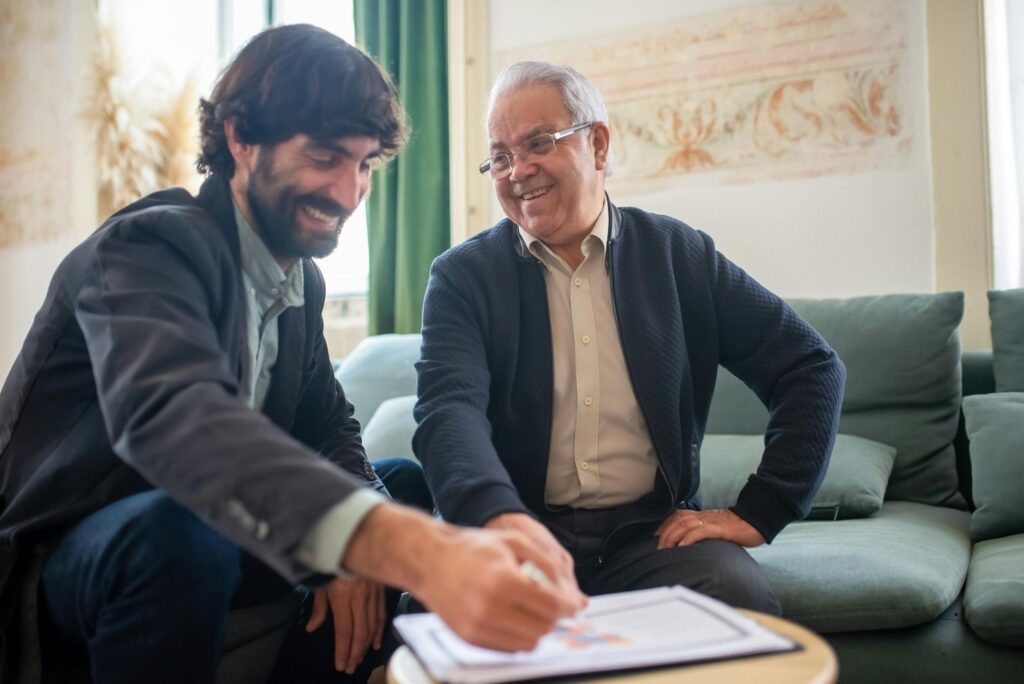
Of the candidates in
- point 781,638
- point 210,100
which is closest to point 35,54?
point 210,100

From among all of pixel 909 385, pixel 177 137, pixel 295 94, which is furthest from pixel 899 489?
pixel 177 137

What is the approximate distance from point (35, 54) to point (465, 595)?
169 inches

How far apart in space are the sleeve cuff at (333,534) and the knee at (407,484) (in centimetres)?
87

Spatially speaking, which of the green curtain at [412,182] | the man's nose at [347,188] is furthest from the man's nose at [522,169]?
the green curtain at [412,182]

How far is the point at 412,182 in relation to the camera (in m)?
3.38

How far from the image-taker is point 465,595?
795 mm

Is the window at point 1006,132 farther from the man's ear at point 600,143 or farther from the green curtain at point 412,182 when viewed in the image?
the green curtain at point 412,182

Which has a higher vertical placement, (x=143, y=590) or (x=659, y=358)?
(x=659, y=358)

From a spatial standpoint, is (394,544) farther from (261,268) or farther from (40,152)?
(40,152)

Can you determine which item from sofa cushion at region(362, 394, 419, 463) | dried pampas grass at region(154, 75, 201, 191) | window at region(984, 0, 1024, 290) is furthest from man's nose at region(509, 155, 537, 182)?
dried pampas grass at region(154, 75, 201, 191)

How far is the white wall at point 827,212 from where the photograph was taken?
8.25 feet

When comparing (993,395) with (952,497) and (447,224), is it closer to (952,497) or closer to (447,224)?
(952,497)

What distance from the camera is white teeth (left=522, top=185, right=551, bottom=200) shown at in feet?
5.58

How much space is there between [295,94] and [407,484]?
2.38 ft
